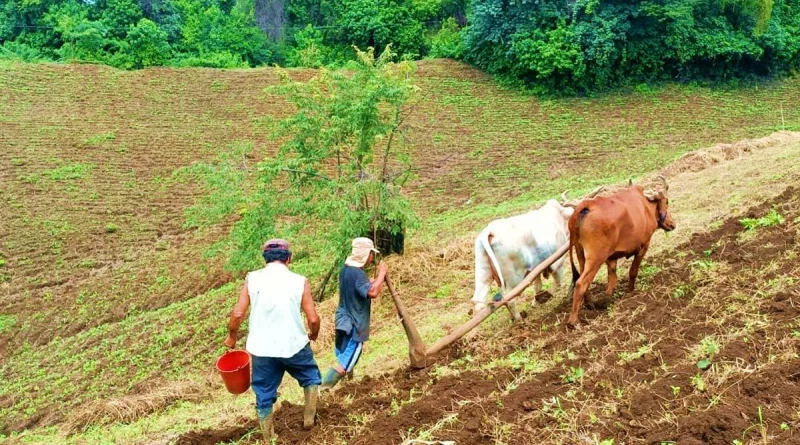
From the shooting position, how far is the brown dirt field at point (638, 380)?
182 inches

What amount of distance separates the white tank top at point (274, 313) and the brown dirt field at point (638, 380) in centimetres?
84

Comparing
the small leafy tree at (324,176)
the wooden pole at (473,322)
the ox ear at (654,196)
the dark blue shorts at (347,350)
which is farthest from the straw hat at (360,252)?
the small leafy tree at (324,176)

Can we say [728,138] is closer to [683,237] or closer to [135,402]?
[683,237]

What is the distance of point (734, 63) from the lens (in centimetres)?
3625

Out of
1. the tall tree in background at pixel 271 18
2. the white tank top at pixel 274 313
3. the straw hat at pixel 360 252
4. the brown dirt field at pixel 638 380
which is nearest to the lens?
the brown dirt field at pixel 638 380

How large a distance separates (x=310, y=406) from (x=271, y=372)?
478 millimetres

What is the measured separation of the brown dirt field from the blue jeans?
1.31ft

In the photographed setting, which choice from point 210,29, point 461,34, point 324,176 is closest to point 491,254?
point 324,176

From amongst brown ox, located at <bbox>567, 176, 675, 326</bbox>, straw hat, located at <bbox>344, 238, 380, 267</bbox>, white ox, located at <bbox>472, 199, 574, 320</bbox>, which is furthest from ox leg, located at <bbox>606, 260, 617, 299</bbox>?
straw hat, located at <bbox>344, 238, 380, 267</bbox>

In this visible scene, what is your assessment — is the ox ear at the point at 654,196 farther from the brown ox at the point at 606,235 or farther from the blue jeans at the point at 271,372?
the blue jeans at the point at 271,372

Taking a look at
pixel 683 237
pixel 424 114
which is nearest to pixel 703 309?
pixel 683 237

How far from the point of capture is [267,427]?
5809 millimetres

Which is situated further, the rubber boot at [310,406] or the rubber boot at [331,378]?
the rubber boot at [331,378]

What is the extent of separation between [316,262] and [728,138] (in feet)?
64.0
